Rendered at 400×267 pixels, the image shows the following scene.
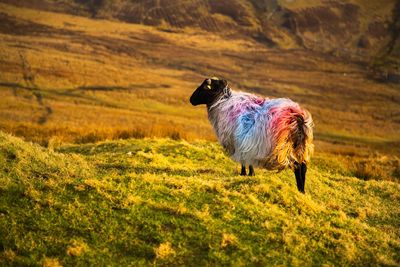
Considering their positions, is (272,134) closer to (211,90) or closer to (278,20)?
(211,90)

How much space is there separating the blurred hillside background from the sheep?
10082 mm

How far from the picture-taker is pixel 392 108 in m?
59.0

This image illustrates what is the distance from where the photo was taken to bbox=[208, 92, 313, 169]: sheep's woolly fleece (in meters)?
10.5

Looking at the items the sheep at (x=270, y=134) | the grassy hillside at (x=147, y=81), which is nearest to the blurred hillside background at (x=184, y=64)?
the grassy hillside at (x=147, y=81)

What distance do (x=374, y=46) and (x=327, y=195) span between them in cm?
9407

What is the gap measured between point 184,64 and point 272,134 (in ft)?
202

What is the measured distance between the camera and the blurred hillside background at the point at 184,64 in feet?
118

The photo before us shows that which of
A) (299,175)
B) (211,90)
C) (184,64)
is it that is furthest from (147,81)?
(299,175)

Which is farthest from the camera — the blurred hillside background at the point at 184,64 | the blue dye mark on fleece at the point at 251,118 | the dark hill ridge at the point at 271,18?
the dark hill ridge at the point at 271,18

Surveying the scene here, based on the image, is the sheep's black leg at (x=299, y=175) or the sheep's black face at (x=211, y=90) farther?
the sheep's black face at (x=211, y=90)

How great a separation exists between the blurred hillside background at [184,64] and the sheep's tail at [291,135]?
1131 cm

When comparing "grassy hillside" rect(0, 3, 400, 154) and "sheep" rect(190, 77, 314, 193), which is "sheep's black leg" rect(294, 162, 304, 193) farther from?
"grassy hillside" rect(0, 3, 400, 154)

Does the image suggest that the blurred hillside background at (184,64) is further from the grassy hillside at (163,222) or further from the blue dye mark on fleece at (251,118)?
the grassy hillside at (163,222)

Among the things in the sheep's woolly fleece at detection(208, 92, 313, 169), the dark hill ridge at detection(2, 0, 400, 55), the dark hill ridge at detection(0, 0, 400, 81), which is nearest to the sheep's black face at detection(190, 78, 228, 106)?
the sheep's woolly fleece at detection(208, 92, 313, 169)
